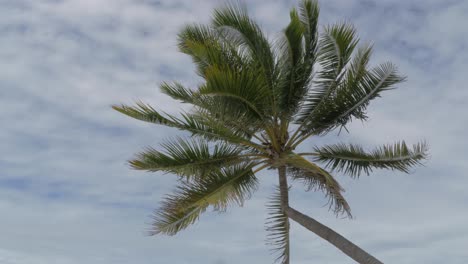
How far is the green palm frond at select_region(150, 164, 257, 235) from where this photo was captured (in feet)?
44.5

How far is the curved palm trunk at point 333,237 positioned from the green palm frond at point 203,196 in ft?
3.99

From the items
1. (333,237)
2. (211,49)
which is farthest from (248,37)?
(333,237)

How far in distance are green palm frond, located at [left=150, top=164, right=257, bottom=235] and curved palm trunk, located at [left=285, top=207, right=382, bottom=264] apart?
3.99ft

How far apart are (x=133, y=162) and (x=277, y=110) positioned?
3411mm

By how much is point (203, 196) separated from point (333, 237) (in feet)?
9.57

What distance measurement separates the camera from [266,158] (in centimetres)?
1448

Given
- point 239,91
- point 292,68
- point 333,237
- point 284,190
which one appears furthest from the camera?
point 284,190

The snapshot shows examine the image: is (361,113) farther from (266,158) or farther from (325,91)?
(266,158)

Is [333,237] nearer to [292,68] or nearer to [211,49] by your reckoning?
[292,68]

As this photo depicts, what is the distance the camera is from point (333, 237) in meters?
13.2

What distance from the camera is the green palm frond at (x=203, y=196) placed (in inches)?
534

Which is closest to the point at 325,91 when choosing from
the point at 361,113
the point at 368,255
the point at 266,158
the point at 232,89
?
the point at 361,113

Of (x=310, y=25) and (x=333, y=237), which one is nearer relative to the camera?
(x=333, y=237)

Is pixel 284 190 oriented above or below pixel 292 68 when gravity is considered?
below
